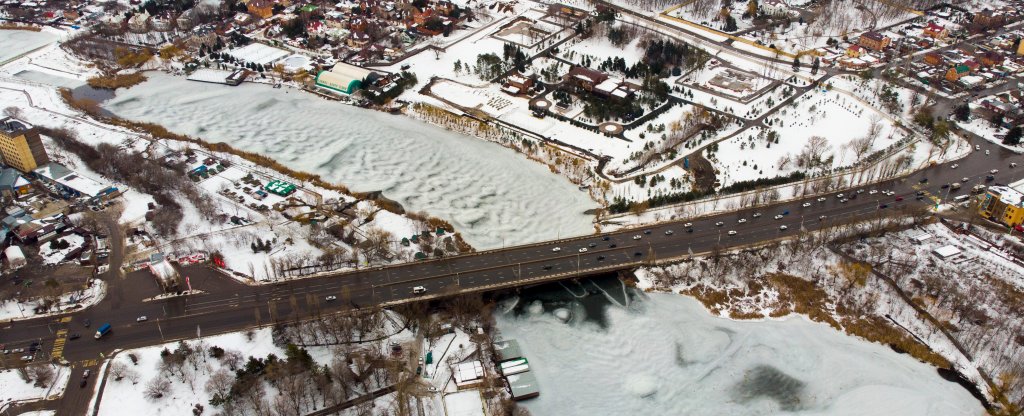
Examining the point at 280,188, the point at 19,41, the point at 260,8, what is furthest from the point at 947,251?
the point at 19,41

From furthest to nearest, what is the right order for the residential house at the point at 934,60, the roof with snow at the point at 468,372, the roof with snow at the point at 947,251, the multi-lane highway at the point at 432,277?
the residential house at the point at 934,60 < the roof with snow at the point at 947,251 < the multi-lane highway at the point at 432,277 < the roof with snow at the point at 468,372

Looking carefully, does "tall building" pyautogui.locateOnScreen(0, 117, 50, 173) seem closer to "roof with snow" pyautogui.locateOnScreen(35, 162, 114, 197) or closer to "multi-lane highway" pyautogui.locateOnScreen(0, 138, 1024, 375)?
"roof with snow" pyautogui.locateOnScreen(35, 162, 114, 197)

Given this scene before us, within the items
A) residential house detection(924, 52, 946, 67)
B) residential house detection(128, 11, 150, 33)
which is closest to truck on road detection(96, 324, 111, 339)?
residential house detection(128, 11, 150, 33)

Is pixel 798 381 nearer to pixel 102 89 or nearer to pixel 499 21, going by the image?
pixel 499 21

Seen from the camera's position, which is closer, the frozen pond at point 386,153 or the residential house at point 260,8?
the frozen pond at point 386,153

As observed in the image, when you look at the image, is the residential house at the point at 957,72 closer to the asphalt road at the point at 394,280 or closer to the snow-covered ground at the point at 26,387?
the asphalt road at the point at 394,280

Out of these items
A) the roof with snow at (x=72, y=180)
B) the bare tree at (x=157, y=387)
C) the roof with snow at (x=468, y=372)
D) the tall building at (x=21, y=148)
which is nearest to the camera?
the bare tree at (x=157, y=387)

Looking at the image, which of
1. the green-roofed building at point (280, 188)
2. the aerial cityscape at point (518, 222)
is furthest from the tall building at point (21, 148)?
the green-roofed building at point (280, 188)
